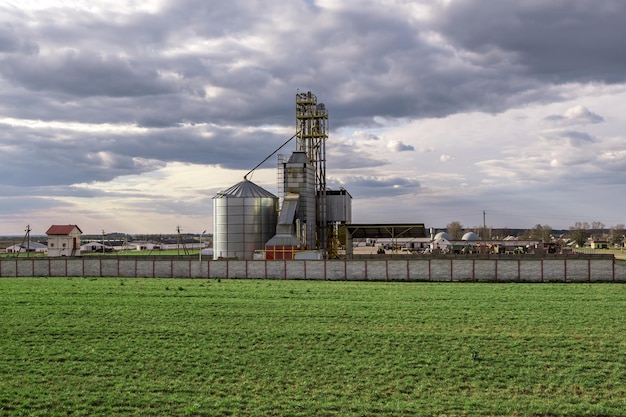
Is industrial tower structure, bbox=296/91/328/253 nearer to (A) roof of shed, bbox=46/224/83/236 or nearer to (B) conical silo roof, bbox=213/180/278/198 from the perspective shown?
(B) conical silo roof, bbox=213/180/278/198

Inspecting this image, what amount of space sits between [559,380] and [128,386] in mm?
11046

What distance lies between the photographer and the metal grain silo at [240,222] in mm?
67000

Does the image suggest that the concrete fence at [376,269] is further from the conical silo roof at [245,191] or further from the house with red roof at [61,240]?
the house with red roof at [61,240]

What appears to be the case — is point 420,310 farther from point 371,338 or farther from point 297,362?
point 297,362

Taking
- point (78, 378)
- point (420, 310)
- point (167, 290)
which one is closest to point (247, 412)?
point (78, 378)

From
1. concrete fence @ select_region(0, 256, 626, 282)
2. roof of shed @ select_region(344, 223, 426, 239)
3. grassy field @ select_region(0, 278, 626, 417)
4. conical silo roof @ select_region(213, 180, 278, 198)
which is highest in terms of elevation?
conical silo roof @ select_region(213, 180, 278, 198)

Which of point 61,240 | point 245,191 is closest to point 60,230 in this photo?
point 61,240

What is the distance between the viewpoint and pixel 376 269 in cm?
4566

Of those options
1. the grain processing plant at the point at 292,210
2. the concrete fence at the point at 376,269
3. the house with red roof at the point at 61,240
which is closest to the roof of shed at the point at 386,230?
the grain processing plant at the point at 292,210

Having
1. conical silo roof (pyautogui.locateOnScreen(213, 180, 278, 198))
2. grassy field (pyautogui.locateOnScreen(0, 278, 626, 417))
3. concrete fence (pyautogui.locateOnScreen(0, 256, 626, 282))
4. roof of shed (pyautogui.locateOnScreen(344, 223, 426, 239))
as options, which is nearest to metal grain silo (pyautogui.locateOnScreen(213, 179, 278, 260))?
conical silo roof (pyautogui.locateOnScreen(213, 180, 278, 198))

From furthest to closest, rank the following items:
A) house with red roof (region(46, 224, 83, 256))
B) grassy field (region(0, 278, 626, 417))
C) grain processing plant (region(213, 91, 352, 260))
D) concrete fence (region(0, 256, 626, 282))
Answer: house with red roof (region(46, 224, 83, 256)), grain processing plant (region(213, 91, 352, 260)), concrete fence (region(0, 256, 626, 282)), grassy field (region(0, 278, 626, 417))

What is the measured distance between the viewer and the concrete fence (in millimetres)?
44062

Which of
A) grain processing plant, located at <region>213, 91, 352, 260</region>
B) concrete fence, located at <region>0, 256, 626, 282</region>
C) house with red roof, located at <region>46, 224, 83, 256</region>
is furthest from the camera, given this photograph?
house with red roof, located at <region>46, 224, 83, 256</region>

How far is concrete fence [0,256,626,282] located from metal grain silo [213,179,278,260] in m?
17.5
